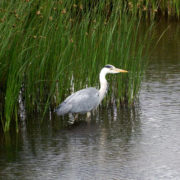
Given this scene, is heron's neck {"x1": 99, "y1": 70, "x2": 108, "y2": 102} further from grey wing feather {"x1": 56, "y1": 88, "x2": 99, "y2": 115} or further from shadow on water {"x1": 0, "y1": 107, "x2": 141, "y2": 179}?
shadow on water {"x1": 0, "y1": 107, "x2": 141, "y2": 179}

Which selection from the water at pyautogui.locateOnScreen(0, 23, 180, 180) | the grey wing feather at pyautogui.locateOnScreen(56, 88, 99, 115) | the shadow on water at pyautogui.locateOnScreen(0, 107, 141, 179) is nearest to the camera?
the water at pyautogui.locateOnScreen(0, 23, 180, 180)

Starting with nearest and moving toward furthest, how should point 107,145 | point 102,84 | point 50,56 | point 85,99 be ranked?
point 107,145 → point 85,99 → point 50,56 → point 102,84

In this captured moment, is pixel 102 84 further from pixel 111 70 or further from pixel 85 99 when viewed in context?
pixel 85 99

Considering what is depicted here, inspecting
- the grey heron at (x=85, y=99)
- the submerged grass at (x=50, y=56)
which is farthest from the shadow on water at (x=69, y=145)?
the submerged grass at (x=50, y=56)

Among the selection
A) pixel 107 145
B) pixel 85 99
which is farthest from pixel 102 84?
pixel 107 145

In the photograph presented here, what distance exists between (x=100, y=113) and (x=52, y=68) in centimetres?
87

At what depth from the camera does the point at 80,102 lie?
7172mm

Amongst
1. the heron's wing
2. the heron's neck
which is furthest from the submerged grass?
the heron's wing

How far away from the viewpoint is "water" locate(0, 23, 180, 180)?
543 centimetres

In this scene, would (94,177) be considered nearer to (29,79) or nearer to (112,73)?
(29,79)

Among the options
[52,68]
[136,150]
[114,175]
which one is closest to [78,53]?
[52,68]

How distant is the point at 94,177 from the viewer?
5262 millimetres

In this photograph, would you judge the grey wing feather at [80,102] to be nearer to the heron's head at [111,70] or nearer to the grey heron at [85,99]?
the grey heron at [85,99]

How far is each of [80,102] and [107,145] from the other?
3.27ft
